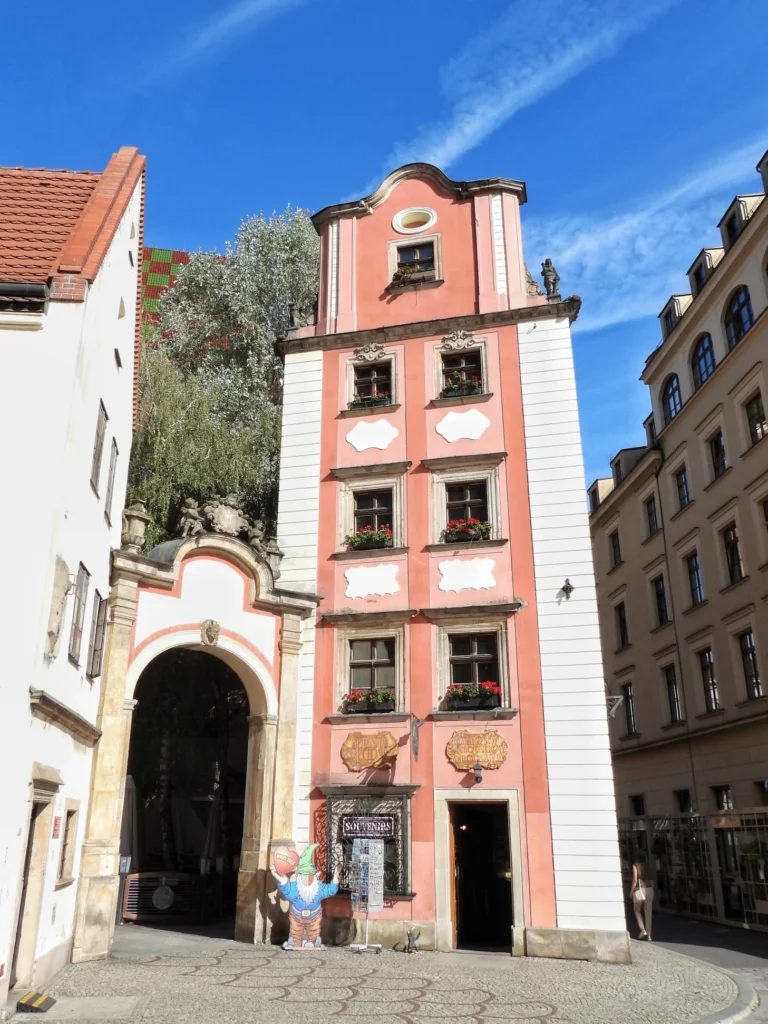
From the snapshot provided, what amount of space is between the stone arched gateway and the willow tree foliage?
344 centimetres

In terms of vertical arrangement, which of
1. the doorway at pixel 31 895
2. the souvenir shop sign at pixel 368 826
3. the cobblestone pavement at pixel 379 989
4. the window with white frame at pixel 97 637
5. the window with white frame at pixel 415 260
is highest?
the window with white frame at pixel 415 260

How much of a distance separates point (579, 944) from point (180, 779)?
37.5ft

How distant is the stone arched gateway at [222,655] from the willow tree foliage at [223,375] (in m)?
3.44

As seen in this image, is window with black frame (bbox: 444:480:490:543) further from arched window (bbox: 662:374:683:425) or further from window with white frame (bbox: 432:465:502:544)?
arched window (bbox: 662:374:683:425)

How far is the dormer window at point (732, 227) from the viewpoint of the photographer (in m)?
26.0

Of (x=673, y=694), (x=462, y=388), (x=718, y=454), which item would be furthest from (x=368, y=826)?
(x=718, y=454)

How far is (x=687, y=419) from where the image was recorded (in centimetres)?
2836

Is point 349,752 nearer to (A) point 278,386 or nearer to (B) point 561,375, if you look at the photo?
(B) point 561,375

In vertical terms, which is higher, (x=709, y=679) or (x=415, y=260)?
(x=415, y=260)

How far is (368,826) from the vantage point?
15242 millimetres

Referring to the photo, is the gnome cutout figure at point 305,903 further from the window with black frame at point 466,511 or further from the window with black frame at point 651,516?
the window with black frame at point 651,516

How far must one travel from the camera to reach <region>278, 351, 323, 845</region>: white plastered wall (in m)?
16.0

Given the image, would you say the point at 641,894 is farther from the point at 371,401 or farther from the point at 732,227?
the point at 732,227

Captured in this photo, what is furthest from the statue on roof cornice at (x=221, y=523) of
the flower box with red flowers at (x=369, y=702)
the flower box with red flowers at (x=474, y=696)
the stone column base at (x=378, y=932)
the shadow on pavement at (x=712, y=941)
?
the shadow on pavement at (x=712, y=941)
